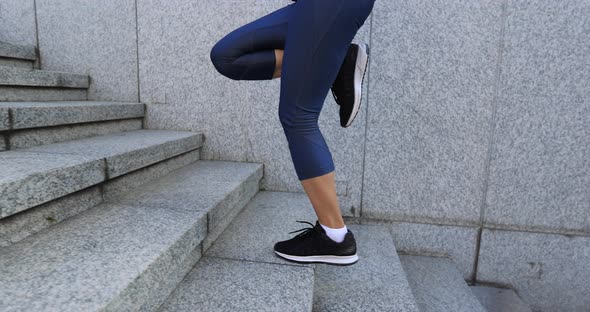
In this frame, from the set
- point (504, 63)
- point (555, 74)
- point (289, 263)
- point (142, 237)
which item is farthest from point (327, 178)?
point (555, 74)

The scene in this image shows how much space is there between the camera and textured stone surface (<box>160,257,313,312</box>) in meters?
1.39

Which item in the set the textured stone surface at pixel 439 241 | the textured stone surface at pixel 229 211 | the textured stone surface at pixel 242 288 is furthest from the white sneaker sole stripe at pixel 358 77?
the textured stone surface at pixel 439 241

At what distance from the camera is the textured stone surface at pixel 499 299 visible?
8.43 feet

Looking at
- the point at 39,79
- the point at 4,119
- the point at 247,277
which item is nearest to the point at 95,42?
the point at 39,79

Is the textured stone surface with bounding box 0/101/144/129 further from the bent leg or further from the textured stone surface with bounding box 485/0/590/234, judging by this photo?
the textured stone surface with bounding box 485/0/590/234

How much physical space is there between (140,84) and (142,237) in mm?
2052

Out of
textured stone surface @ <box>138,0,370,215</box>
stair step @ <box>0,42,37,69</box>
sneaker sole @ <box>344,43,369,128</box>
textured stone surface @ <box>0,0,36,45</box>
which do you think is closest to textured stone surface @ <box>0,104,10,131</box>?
textured stone surface @ <box>138,0,370,215</box>

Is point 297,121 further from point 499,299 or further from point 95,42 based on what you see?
point 95,42

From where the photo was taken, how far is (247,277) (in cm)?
159

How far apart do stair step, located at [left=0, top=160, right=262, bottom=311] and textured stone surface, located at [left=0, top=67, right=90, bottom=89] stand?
4.04ft

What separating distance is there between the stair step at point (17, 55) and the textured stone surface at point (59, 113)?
101 cm

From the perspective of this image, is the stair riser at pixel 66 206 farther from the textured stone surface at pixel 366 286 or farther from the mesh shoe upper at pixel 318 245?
the textured stone surface at pixel 366 286

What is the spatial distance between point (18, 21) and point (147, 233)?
2996 millimetres

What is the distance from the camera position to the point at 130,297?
1088mm
